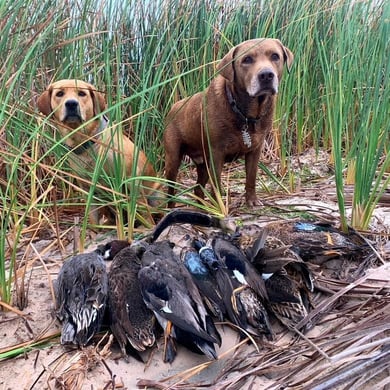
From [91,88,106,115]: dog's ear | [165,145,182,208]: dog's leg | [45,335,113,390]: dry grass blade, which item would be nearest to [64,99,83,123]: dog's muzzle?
[91,88,106,115]: dog's ear

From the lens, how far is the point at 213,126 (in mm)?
4188

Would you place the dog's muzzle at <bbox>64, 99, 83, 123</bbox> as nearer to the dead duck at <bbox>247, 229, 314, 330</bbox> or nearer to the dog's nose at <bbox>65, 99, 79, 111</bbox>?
the dog's nose at <bbox>65, 99, 79, 111</bbox>

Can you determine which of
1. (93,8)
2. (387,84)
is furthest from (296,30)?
(387,84)

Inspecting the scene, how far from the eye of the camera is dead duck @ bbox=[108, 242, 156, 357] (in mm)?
2121

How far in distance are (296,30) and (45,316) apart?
387cm

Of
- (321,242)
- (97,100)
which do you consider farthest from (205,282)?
(97,100)

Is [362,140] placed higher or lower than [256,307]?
higher

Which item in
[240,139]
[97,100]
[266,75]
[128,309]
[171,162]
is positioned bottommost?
[171,162]

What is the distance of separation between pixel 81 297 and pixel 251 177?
2305 millimetres

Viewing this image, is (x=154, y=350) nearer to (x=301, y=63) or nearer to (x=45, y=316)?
(x=45, y=316)

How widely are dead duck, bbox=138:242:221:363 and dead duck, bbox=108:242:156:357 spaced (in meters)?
0.05

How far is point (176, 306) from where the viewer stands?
217cm

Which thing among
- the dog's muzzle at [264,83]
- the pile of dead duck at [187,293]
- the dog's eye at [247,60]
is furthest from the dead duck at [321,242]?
the dog's eye at [247,60]

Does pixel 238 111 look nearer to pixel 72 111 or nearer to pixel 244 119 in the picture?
pixel 244 119
